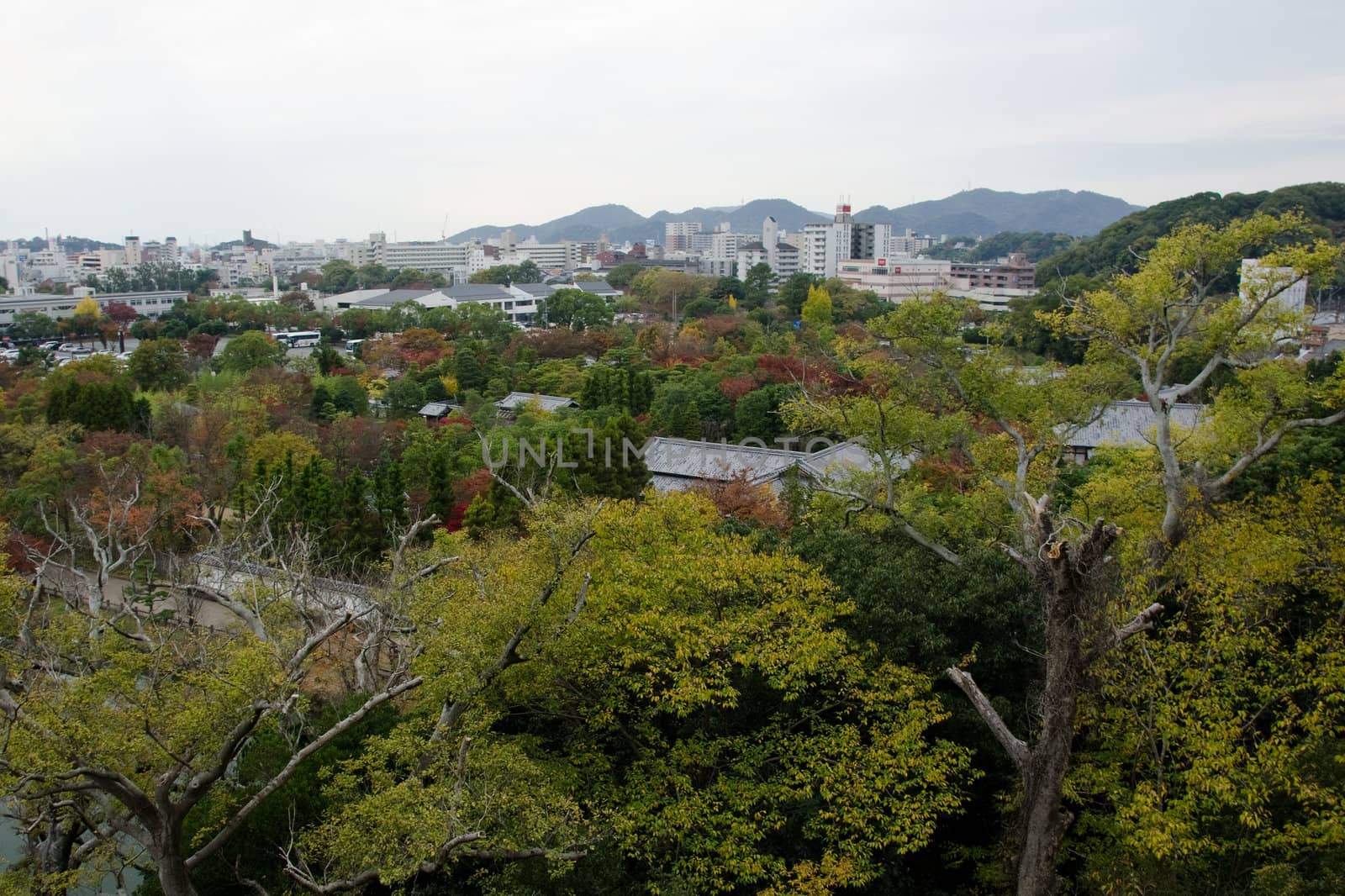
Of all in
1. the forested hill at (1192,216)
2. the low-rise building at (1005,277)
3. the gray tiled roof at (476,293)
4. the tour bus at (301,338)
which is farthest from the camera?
the low-rise building at (1005,277)

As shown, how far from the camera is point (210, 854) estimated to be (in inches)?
281

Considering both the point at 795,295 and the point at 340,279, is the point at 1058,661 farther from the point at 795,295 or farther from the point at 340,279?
the point at 340,279

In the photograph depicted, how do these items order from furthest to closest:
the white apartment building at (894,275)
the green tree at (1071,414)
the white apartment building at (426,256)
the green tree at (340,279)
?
the white apartment building at (426,256), the green tree at (340,279), the white apartment building at (894,275), the green tree at (1071,414)

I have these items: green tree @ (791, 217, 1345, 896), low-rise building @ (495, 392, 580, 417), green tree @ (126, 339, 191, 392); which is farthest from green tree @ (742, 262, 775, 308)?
green tree @ (791, 217, 1345, 896)

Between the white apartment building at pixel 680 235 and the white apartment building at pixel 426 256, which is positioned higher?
the white apartment building at pixel 680 235

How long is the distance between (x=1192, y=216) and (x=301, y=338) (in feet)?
138

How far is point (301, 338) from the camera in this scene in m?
42.4

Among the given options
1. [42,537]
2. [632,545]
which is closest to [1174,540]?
[632,545]

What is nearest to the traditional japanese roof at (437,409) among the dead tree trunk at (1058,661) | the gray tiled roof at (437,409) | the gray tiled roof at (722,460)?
the gray tiled roof at (437,409)

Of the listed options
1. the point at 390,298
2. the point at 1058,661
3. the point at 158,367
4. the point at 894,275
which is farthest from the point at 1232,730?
the point at 894,275

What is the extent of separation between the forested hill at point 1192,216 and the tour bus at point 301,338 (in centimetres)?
3340

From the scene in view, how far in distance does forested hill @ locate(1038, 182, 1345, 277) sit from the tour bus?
33402 mm

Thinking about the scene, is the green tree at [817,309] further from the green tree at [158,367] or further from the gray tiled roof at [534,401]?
the green tree at [158,367]

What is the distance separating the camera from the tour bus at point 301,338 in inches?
1624
